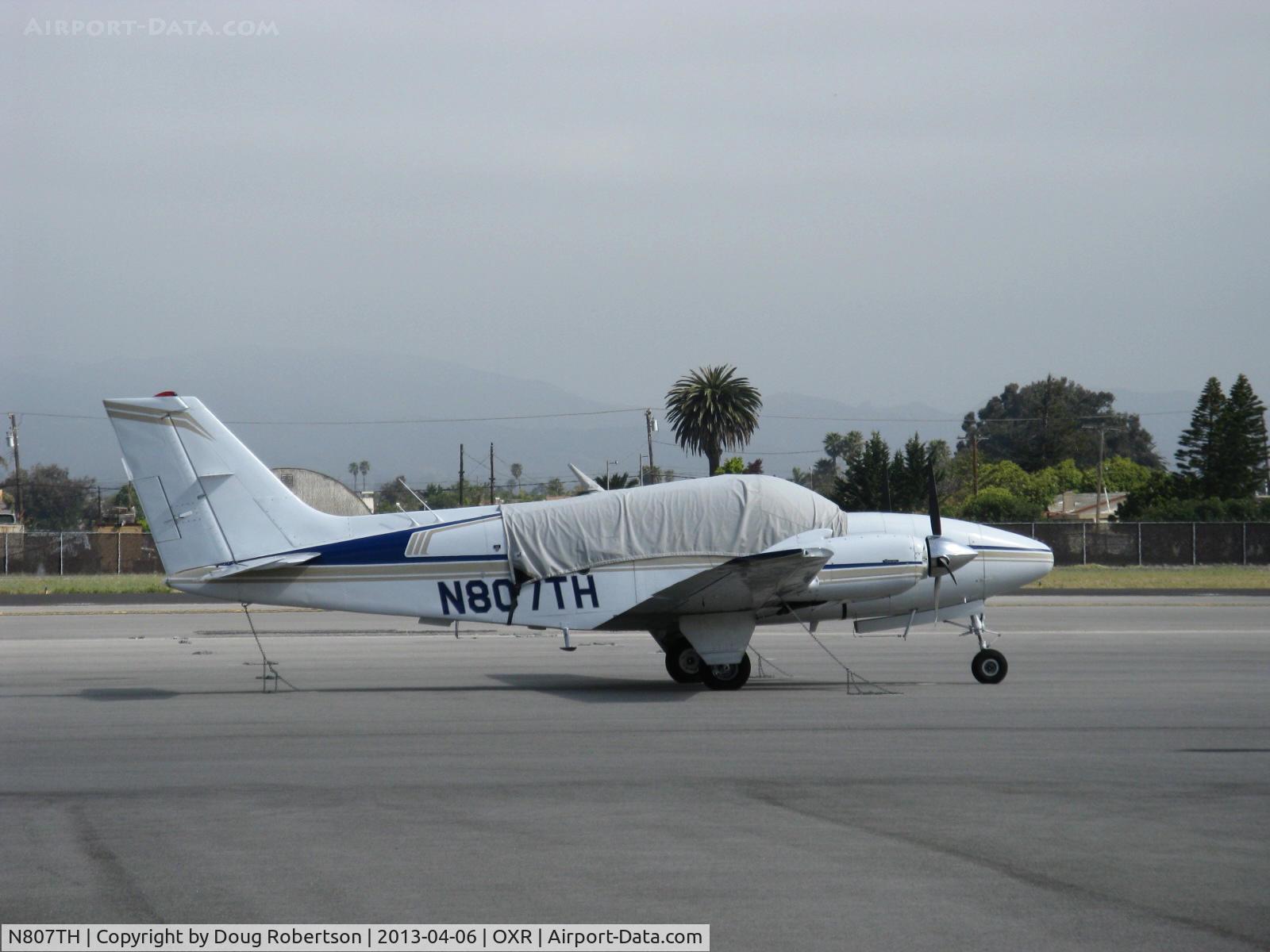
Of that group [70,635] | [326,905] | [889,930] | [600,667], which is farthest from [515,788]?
[70,635]

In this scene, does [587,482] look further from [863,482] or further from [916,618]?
[863,482]

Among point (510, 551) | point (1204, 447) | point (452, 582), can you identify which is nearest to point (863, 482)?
point (510, 551)

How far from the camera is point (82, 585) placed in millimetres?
44656

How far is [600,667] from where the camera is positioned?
18.3 m

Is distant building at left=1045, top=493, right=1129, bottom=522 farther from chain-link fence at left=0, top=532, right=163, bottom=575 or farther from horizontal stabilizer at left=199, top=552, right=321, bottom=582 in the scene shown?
horizontal stabilizer at left=199, top=552, right=321, bottom=582

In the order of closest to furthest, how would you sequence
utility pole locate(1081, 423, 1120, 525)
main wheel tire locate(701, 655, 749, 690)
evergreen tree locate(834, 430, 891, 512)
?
main wheel tire locate(701, 655, 749, 690), evergreen tree locate(834, 430, 891, 512), utility pole locate(1081, 423, 1120, 525)

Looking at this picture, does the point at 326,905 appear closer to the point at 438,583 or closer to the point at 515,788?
the point at 515,788

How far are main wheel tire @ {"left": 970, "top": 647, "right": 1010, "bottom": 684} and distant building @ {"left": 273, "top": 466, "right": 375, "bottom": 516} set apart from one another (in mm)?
41673

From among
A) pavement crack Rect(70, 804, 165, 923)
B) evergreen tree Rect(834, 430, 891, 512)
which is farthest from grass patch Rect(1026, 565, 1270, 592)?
pavement crack Rect(70, 804, 165, 923)

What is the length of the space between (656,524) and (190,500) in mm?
5743

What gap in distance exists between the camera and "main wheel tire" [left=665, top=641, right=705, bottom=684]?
1598cm

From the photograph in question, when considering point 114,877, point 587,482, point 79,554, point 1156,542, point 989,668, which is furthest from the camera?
point 1156,542

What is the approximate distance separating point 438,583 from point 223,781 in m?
5.71

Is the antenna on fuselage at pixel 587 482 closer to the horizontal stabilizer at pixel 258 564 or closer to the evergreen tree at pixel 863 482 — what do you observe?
the horizontal stabilizer at pixel 258 564
